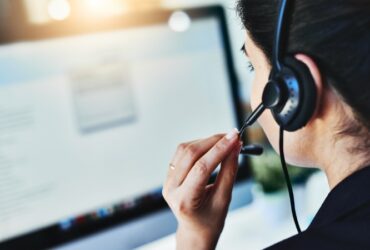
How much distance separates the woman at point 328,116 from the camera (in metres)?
0.51

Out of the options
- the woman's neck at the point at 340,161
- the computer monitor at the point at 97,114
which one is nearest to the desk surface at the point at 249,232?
the computer monitor at the point at 97,114

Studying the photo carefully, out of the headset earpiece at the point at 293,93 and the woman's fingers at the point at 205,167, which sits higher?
the headset earpiece at the point at 293,93

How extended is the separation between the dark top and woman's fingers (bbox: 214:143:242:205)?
14 centimetres

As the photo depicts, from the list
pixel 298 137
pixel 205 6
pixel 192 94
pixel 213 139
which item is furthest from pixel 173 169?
pixel 205 6

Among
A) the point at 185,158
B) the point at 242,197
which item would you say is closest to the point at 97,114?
the point at 185,158

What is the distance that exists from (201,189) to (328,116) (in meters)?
0.19

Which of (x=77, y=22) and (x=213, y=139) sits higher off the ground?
(x=77, y=22)

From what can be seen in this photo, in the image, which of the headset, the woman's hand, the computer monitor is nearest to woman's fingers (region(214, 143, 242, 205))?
the woman's hand

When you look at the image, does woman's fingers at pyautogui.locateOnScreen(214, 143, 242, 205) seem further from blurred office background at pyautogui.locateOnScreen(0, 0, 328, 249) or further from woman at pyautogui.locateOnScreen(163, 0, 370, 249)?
blurred office background at pyautogui.locateOnScreen(0, 0, 328, 249)

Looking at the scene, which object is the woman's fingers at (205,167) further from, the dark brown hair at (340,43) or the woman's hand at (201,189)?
the dark brown hair at (340,43)

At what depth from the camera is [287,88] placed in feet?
1.77

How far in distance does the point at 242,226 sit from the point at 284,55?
637 mm

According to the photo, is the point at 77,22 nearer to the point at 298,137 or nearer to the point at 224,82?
the point at 224,82

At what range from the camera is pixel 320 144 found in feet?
1.90
